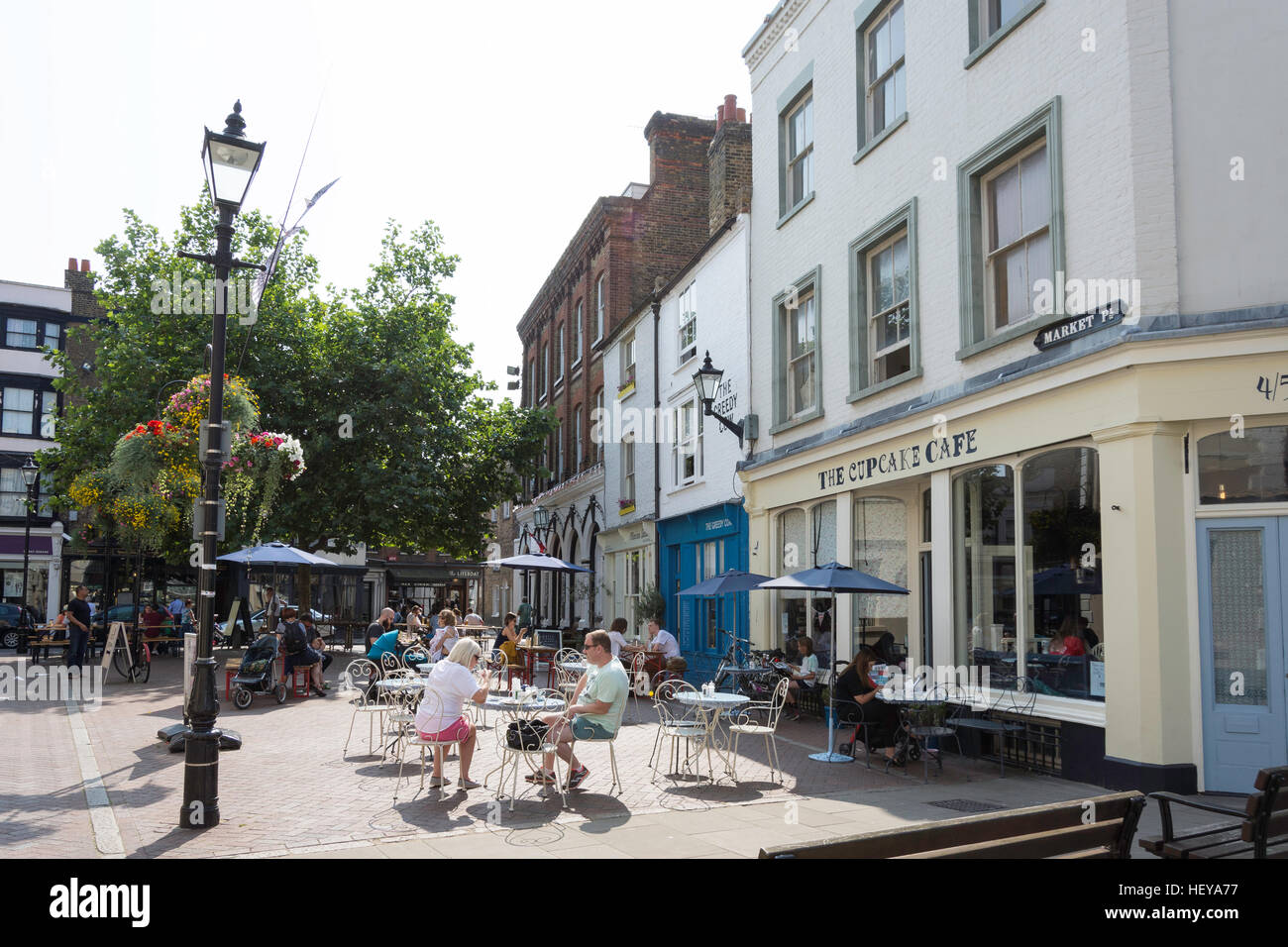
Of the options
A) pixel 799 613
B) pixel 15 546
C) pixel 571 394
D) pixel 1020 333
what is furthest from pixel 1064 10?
pixel 15 546

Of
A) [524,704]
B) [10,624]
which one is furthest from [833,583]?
[10,624]

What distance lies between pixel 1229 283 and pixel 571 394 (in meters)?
24.9

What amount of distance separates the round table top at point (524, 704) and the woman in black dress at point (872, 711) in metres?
3.23

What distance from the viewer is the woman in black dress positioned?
10.5 metres

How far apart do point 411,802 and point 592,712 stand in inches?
67.4

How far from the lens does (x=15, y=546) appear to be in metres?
39.3

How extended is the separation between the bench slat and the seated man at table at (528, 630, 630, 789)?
4984 millimetres

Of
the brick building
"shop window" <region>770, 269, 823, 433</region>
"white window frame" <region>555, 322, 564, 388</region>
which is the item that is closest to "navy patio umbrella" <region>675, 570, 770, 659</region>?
"shop window" <region>770, 269, 823, 433</region>

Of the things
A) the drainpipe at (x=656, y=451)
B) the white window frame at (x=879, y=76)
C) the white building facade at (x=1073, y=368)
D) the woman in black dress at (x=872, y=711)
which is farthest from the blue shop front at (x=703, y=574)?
the white window frame at (x=879, y=76)

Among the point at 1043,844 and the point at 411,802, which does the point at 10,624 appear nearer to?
the point at 411,802

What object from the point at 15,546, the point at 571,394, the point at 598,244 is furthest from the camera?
the point at 15,546

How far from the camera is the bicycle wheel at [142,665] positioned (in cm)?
1909

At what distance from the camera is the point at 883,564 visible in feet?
46.2

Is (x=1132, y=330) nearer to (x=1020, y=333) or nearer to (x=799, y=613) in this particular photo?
(x=1020, y=333)
